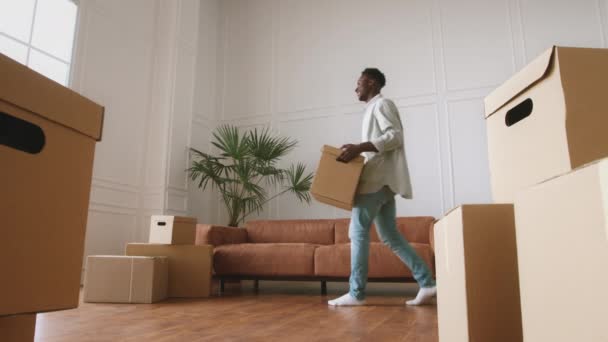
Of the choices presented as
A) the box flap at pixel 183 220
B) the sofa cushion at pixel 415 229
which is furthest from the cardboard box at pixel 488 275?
the sofa cushion at pixel 415 229

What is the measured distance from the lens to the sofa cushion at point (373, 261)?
2.90 m

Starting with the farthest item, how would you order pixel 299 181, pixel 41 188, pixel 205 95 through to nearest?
pixel 205 95
pixel 299 181
pixel 41 188

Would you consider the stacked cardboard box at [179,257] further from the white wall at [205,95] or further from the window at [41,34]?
the white wall at [205,95]

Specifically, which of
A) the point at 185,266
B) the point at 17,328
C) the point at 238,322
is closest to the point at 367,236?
the point at 238,322

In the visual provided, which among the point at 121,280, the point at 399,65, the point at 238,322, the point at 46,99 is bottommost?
the point at 238,322

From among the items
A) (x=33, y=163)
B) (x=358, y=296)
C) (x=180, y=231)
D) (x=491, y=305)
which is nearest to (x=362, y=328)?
(x=358, y=296)

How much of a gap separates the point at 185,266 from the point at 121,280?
0.42m

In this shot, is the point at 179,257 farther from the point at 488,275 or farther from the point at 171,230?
the point at 488,275

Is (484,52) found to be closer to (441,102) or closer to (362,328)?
(441,102)

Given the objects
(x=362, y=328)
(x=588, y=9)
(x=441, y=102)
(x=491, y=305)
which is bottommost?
(x=362, y=328)

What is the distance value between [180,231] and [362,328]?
5.10 ft

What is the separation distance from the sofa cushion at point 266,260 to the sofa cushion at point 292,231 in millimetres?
570

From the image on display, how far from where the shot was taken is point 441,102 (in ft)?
14.4

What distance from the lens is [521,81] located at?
0.90 meters
